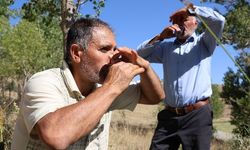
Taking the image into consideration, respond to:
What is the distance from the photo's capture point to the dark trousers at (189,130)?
A: 498 cm

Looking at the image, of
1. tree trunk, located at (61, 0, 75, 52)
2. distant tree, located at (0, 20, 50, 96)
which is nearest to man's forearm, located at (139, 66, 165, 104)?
tree trunk, located at (61, 0, 75, 52)

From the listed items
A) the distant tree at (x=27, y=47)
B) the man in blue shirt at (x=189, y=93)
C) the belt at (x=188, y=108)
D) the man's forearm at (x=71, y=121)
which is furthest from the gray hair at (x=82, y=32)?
the distant tree at (x=27, y=47)

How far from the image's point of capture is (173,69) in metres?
5.09

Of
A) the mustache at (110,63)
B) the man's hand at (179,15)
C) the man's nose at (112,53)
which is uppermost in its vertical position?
the man's nose at (112,53)

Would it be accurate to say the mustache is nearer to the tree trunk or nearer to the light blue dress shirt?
the light blue dress shirt

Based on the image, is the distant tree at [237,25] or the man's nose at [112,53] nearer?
the man's nose at [112,53]

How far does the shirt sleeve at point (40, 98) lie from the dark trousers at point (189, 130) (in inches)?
104

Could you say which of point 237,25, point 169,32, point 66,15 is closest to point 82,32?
point 169,32

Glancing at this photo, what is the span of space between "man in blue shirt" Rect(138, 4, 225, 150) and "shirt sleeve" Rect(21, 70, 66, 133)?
2508mm

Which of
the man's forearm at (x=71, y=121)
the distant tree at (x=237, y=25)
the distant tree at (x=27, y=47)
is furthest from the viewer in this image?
the distant tree at (x=27, y=47)

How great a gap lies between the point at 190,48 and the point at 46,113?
3030mm

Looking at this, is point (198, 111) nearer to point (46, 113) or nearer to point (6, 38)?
point (46, 113)

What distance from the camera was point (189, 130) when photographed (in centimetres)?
500

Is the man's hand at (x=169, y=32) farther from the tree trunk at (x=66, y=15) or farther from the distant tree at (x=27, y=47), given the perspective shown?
the distant tree at (x=27, y=47)
